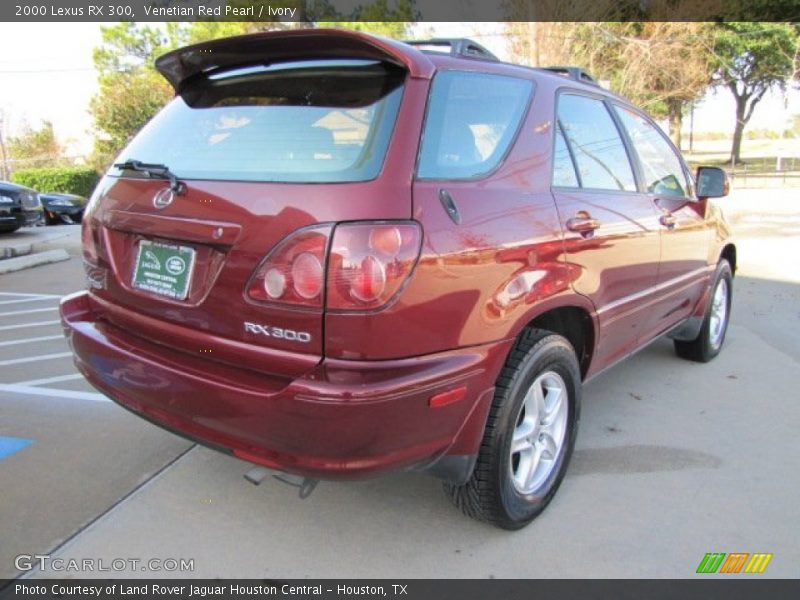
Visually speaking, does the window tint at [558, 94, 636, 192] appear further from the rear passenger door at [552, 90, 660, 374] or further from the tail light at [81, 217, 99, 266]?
the tail light at [81, 217, 99, 266]

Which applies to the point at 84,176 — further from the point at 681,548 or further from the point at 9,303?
the point at 681,548

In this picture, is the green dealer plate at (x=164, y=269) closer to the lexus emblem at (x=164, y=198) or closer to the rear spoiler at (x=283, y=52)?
the lexus emblem at (x=164, y=198)

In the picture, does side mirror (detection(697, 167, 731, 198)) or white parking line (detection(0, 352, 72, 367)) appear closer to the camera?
side mirror (detection(697, 167, 731, 198))

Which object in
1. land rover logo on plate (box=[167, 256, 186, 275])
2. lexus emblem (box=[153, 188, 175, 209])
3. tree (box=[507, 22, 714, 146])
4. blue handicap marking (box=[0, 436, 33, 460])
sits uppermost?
tree (box=[507, 22, 714, 146])

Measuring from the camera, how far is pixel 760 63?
3303 cm

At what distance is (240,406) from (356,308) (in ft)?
1.65

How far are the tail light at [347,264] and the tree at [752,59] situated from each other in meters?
30.7

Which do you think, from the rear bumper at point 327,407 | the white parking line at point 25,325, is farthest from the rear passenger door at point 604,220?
the white parking line at point 25,325

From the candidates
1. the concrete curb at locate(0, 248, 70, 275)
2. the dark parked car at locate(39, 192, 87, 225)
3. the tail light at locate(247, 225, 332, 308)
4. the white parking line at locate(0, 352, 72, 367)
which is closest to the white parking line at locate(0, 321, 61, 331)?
the white parking line at locate(0, 352, 72, 367)

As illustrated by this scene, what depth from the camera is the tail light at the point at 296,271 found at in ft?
6.28

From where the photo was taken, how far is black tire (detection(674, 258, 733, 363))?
4.63m

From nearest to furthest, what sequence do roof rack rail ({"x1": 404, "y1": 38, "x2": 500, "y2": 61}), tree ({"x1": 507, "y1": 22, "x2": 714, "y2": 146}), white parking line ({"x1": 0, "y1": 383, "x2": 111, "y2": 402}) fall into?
1. roof rack rail ({"x1": 404, "y1": 38, "x2": 500, "y2": 61})
2. white parking line ({"x1": 0, "y1": 383, "x2": 111, "y2": 402})
3. tree ({"x1": 507, "y1": 22, "x2": 714, "y2": 146})

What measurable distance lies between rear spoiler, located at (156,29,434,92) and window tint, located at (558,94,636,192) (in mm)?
969

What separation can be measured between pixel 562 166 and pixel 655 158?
4.76 ft
